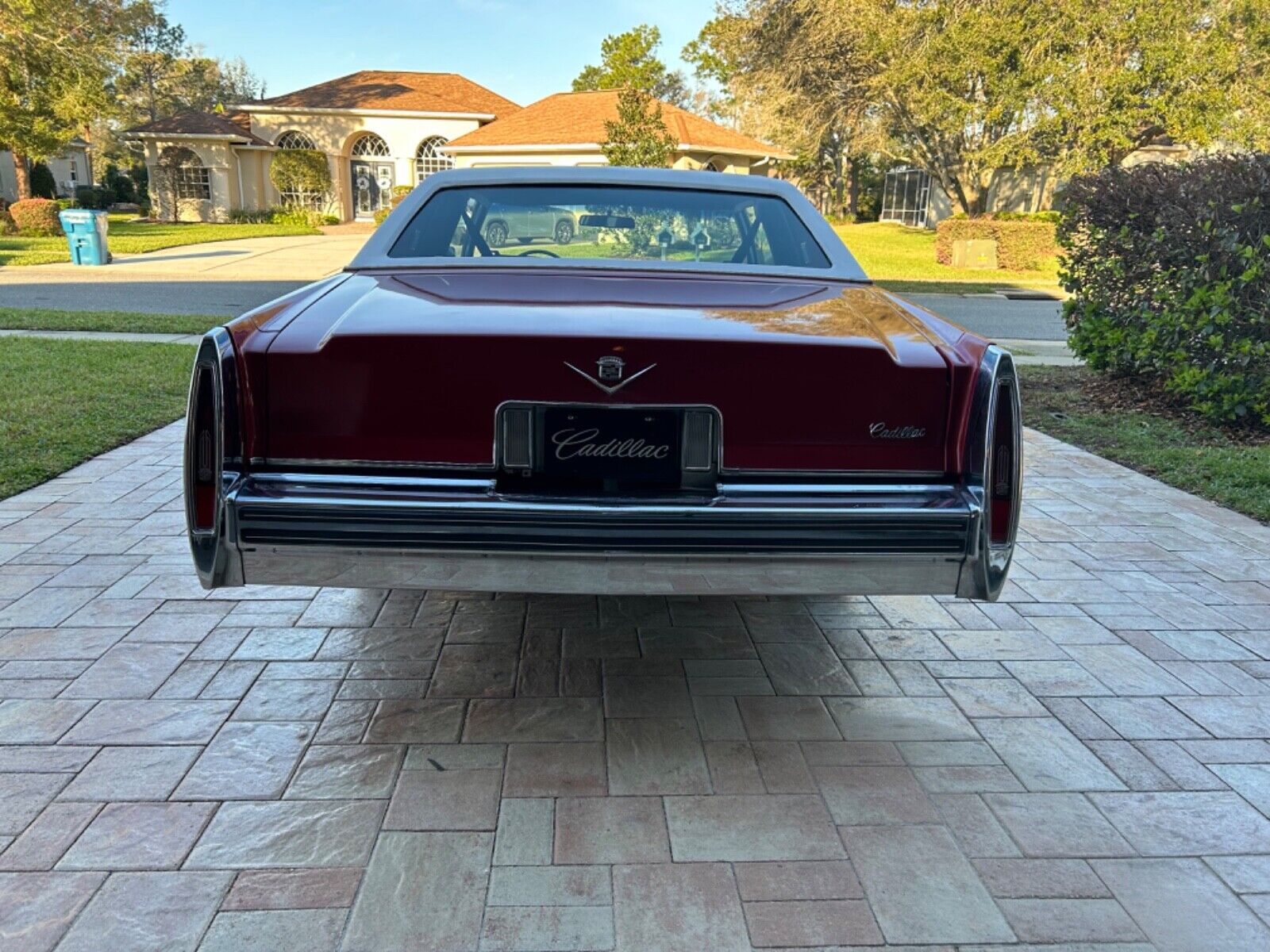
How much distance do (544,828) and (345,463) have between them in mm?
1083

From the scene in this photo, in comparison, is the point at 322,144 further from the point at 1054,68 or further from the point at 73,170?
the point at 73,170

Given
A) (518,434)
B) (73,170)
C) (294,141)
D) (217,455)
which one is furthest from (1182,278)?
(73,170)

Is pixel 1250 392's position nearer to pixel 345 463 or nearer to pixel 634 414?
pixel 634 414

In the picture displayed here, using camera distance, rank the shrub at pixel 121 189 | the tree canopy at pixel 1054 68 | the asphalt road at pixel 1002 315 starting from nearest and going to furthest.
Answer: the asphalt road at pixel 1002 315 → the tree canopy at pixel 1054 68 → the shrub at pixel 121 189

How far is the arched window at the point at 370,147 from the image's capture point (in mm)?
36281

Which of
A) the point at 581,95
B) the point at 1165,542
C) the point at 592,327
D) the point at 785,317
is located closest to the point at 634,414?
the point at 592,327

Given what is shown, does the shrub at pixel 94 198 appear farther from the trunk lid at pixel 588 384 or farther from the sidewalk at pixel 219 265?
the trunk lid at pixel 588 384

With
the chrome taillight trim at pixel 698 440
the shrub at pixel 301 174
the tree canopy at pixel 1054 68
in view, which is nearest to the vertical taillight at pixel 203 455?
the chrome taillight trim at pixel 698 440

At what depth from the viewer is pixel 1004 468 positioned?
2.65 meters

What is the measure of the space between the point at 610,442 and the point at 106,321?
407 inches

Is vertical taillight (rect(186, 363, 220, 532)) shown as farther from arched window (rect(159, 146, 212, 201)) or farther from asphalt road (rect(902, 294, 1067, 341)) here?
arched window (rect(159, 146, 212, 201))

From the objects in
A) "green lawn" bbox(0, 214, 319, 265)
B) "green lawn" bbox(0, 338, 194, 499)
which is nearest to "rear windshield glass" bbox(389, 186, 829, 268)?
"green lawn" bbox(0, 338, 194, 499)

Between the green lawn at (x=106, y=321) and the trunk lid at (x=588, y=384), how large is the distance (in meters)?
8.91

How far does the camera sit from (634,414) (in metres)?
2.54
